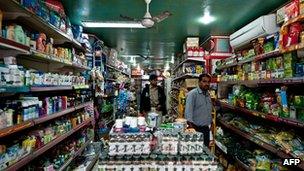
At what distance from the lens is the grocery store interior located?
9.51 feet

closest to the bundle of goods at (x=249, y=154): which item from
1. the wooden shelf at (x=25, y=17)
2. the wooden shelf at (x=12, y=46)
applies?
the wooden shelf at (x=12, y=46)

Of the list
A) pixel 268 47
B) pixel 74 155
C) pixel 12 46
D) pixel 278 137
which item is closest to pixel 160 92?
pixel 74 155

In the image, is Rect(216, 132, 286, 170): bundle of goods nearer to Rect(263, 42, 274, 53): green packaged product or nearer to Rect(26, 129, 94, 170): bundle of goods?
Rect(263, 42, 274, 53): green packaged product

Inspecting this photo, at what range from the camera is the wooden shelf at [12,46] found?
2.73 m

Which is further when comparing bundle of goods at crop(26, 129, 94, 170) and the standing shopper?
the standing shopper

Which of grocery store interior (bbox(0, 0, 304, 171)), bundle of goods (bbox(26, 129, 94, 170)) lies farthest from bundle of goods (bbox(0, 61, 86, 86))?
bundle of goods (bbox(26, 129, 94, 170))

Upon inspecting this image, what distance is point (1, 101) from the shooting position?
3.31 m

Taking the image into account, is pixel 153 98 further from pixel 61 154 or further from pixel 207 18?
pixel 61 154

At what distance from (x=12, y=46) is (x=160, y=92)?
17.1 feet

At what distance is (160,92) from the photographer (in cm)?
788

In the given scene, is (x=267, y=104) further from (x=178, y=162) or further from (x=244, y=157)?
(x=178, y=162)

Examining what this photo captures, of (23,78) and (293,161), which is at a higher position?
(23,78)

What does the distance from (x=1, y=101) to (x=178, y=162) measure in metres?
2.03

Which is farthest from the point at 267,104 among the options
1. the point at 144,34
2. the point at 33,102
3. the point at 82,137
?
the point at 144,34
